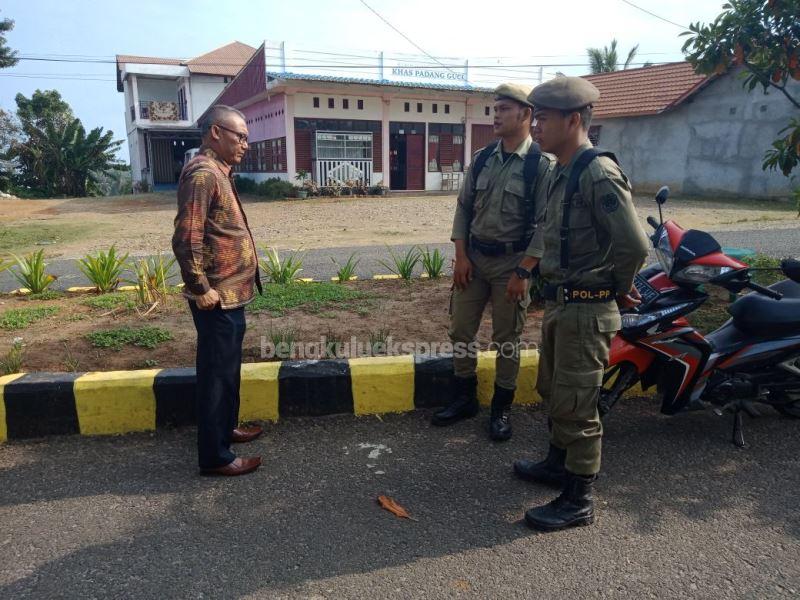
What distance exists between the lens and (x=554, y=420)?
104 inches

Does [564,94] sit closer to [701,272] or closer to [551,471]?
[701,272]

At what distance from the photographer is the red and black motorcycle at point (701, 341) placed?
9.89 ft

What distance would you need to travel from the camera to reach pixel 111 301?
518 centimetres

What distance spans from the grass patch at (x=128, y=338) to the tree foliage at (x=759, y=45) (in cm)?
440

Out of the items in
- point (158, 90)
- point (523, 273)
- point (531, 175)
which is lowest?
point (523, 273)

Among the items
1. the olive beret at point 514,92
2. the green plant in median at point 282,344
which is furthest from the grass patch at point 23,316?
the olive beret at point 514,92

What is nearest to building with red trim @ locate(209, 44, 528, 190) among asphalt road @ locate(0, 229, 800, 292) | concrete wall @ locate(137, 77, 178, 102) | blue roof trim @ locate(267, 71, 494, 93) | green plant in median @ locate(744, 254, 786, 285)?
blue roof trim @ locate(267, 71, 494, 93)

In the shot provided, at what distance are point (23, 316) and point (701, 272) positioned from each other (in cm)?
478

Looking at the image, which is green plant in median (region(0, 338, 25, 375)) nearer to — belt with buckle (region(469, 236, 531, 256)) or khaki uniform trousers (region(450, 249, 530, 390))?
khaki uniform trousers (region(450, 249, 530, 390))

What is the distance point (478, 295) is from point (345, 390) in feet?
3.17

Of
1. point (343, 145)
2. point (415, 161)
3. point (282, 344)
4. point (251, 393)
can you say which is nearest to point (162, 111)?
point (343, 145)

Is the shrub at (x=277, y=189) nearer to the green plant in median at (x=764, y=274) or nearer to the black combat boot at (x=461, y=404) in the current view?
the green plant in median at (x=764, y=274)

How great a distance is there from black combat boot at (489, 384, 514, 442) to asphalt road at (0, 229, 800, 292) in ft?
12.3

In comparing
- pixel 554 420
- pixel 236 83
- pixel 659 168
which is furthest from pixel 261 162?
pixel 554 420
